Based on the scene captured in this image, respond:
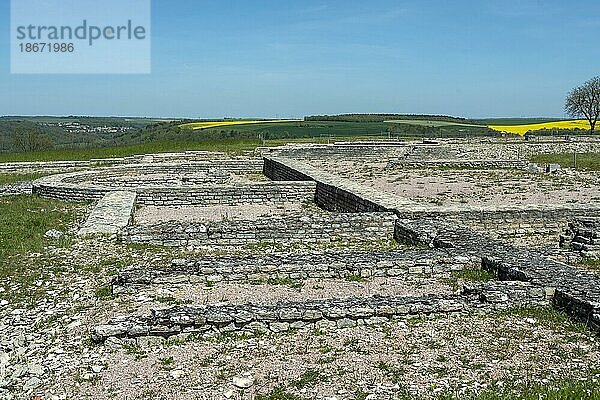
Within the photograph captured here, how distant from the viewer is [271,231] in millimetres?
10844

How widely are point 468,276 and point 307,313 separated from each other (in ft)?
9.71

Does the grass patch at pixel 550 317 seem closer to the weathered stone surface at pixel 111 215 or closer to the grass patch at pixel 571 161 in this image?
the weathered stone surface at pixel 111 215

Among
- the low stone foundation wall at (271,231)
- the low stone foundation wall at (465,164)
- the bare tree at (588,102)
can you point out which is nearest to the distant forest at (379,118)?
the bare tree at (588,102)

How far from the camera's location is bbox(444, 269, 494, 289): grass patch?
8078mm

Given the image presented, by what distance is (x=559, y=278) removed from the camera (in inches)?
279

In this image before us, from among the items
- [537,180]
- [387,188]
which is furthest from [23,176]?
[537,180]

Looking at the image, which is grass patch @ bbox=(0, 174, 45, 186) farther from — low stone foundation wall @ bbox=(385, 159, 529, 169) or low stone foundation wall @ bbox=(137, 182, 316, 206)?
low stone foundation wall @ bbox=(385, 159, 529, 169)

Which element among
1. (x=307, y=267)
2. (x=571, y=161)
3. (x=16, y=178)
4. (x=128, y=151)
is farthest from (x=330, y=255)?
(x=128, y=151)

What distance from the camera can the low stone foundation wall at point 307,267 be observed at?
7941 mm

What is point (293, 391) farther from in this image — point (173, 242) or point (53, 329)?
point (173, 242)

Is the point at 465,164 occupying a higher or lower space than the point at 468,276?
higher

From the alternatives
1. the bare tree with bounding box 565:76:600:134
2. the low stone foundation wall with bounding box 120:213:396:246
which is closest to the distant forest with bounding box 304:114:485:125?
the bare tree with bounding box 565:76:600:134

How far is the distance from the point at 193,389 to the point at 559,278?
14.6 ft

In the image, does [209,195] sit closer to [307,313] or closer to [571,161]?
[307,313]
